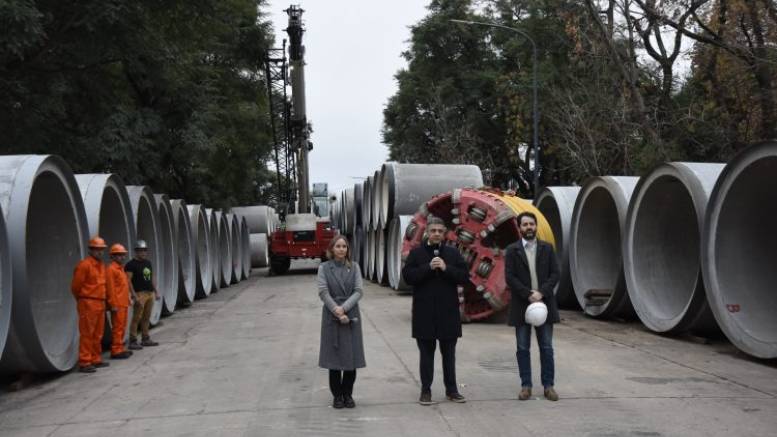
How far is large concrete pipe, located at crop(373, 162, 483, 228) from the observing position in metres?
20.0

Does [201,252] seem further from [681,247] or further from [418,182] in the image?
[681,247]

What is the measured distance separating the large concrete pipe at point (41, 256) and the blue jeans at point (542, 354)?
4.92m

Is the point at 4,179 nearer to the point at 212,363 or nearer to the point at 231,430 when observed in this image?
the point at 212,363

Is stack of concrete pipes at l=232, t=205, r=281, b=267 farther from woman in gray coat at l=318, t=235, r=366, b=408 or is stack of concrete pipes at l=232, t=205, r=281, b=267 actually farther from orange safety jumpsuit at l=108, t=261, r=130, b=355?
woman in gray coat at l=318, t=235, r=366, b=408

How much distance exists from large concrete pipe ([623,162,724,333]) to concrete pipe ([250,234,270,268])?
24.4m


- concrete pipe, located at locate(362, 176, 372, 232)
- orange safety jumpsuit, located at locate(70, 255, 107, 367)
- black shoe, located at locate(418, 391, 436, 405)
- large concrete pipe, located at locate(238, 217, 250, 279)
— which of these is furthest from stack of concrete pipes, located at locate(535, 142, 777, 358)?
large concrete pipe, located at locate(238, 217, 250, 279)

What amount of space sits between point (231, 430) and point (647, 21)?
19.9 meters

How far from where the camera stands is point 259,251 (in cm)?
3684

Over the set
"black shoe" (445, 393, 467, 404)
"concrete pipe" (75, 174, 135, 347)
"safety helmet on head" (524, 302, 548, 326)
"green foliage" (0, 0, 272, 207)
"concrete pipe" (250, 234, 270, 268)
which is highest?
"green foliage" (0, 0, 272, 207)

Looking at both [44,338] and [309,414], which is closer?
[309,414]

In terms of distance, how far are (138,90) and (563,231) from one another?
16104 millimetres

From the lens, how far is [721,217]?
1044 centimetres

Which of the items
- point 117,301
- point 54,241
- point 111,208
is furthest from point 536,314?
point 111,208

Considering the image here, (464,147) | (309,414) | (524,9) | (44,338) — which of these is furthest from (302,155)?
(309,414)
